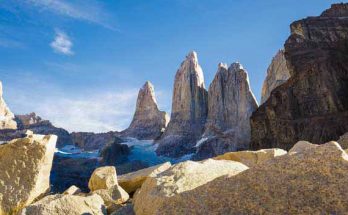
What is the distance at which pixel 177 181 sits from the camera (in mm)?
10305

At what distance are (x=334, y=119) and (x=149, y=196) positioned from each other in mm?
98137

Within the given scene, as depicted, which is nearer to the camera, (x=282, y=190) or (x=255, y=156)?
(x=282, y=190)

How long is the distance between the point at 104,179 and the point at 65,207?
6.25m

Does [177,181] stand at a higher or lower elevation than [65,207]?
higher

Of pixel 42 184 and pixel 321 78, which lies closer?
pixel 42 184

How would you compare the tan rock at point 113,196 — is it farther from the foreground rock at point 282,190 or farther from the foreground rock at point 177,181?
the foreground rock at point 282,190

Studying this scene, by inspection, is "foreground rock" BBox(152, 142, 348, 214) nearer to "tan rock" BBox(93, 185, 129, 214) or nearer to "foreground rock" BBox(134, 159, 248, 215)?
"foreground rock" BBox(134, 159, 248, 215)

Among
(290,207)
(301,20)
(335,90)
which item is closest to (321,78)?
(335,90)

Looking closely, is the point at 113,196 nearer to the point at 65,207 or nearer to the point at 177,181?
the point at 65,207

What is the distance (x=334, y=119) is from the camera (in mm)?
100438

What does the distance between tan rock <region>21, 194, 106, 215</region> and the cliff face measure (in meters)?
89.8

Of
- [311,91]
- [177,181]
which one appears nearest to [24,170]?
[177,181]

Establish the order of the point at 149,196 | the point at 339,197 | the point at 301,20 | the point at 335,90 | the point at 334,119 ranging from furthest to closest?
the point at 301,20 < the point at 335,90 < the point at 334,119 < the point at 149,196 < the point at 339,197

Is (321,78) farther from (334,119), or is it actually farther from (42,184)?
(42,184)
